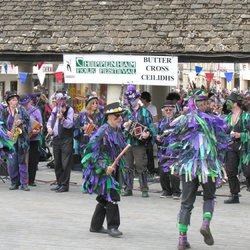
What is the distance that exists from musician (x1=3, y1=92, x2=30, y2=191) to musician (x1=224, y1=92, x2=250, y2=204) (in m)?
3.81

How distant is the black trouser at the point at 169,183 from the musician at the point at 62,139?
70.3 inches

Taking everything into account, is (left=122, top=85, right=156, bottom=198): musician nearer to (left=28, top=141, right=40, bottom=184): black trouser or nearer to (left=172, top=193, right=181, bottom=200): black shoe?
(left=172, top=193, right=181, bottom=200): black shoe

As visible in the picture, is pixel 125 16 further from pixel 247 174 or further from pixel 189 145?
pixel 189 145

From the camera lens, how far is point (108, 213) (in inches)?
339

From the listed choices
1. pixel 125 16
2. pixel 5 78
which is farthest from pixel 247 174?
pixel 5 78

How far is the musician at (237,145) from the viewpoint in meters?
11.4

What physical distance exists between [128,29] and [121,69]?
95 cm

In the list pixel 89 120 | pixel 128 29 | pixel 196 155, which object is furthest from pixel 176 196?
pixel 128 29

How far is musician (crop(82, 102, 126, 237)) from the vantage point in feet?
28.1

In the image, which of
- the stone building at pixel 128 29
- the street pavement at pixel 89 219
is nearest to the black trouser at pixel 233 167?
the street pavement at pixel 89 219

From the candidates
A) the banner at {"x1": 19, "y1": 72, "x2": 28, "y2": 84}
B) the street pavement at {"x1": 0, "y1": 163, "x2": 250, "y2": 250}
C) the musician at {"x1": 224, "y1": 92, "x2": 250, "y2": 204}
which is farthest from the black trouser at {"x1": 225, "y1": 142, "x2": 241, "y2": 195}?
the banner at {"x1": 19, "y1": 72, "x2": 28, "y2": 84}

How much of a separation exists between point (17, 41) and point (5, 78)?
24.2 m

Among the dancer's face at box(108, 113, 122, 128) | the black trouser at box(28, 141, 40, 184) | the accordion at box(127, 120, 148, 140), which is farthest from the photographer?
the black trouser at box(28, 141, 40, 184)

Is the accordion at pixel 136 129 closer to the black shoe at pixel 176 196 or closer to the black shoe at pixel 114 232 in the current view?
the black shoe at pixel 176 196
